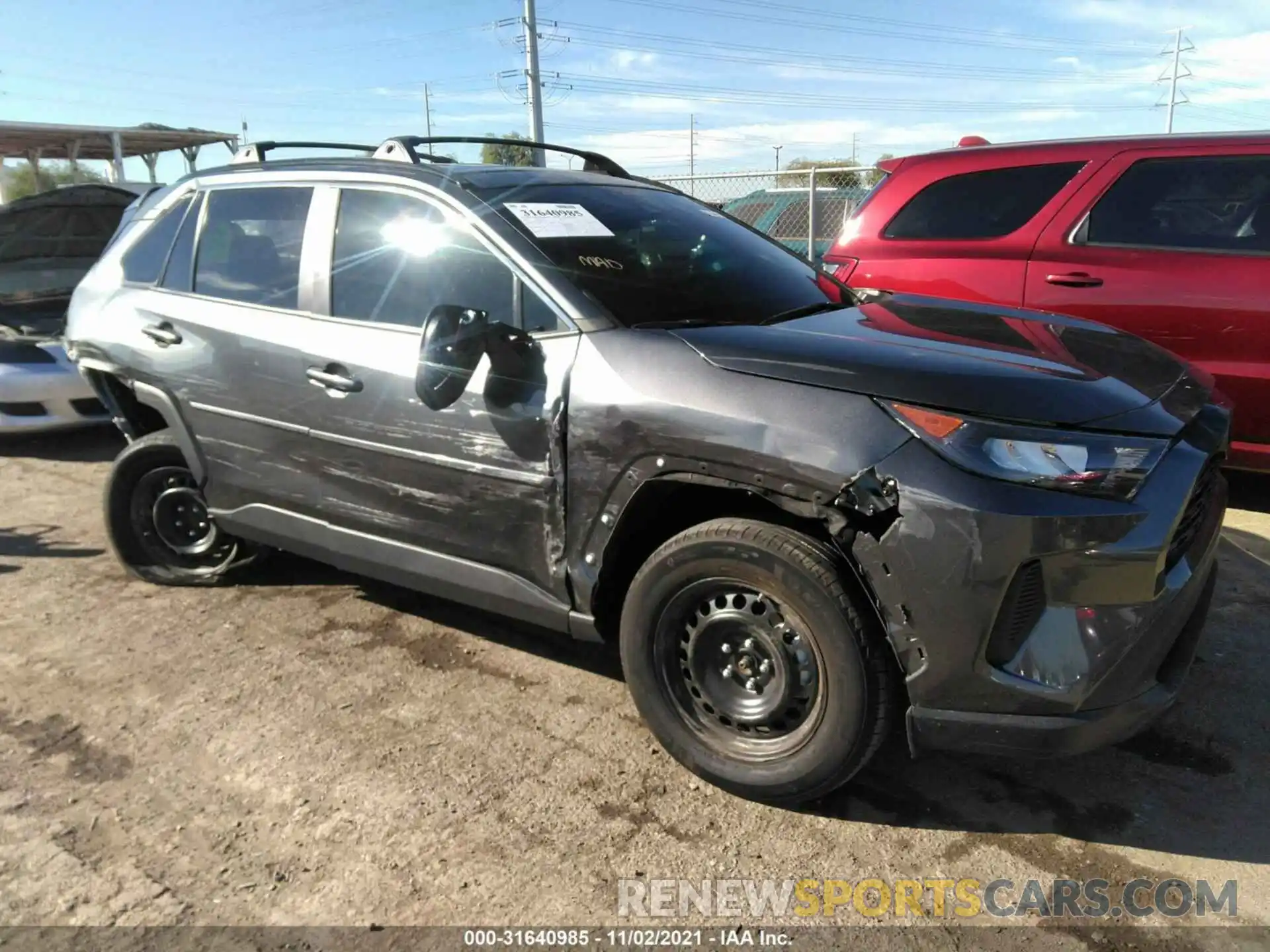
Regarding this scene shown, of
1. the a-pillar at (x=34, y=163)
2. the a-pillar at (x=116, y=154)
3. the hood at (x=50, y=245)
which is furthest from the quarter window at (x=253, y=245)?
the a-pillar at (x=34, y=163)

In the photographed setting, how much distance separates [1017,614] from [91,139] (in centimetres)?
3304

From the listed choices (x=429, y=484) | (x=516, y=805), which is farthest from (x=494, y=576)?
(x=516, y=805)

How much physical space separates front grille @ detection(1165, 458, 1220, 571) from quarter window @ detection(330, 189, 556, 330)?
1.74m

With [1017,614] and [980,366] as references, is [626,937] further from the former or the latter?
[980,366]

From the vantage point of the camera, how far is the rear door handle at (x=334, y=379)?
309 centimetres

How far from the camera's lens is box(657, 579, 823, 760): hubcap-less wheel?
2418mm

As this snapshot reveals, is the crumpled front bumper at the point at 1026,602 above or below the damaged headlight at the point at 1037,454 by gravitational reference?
below

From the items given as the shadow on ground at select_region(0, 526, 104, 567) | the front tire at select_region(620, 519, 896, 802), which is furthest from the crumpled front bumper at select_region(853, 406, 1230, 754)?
the shadow on ground at select_region(0, 526, 104, 567)

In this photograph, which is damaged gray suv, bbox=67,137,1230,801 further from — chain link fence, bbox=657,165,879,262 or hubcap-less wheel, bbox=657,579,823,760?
chain link fence, bbox=657,165,879,262

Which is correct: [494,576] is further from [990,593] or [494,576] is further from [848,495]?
[990,593]

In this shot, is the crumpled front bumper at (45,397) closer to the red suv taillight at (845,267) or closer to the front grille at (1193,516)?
the red suv taillight at (845,267)

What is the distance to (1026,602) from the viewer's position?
211 cm

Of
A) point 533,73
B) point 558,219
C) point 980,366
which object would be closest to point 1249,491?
point 980,366

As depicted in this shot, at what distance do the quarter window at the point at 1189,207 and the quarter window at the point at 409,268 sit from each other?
329 cm
